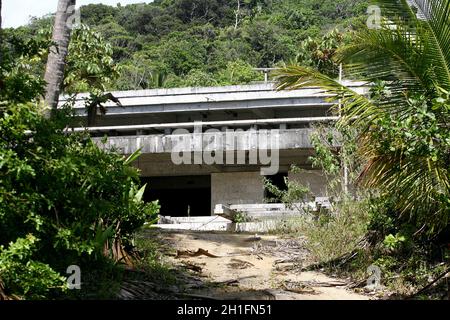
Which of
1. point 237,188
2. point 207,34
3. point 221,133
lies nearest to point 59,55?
point 221,133

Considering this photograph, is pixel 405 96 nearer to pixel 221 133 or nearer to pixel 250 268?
pixel 250 268

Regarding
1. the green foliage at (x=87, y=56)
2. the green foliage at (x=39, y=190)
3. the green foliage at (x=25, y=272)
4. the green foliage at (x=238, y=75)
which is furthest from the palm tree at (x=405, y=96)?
the green foliage at (x=238, y=75)

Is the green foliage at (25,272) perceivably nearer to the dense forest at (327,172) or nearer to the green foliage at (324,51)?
the dense forest at (327,172)

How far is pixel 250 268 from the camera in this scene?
1172 centimetres

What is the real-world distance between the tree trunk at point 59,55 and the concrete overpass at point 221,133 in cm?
1244

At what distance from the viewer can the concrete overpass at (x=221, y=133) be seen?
951 inches

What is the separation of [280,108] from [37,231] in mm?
20643

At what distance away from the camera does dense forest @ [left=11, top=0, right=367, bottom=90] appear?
158 ft

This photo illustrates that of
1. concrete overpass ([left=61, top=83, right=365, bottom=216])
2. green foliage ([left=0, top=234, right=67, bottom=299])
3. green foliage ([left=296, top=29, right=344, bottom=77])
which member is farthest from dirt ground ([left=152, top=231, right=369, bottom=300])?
green foliage ([left=296, top=29, right=344, bottom=77])

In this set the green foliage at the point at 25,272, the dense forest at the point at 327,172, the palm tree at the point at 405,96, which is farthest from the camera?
the palm tree at the point at 405,96

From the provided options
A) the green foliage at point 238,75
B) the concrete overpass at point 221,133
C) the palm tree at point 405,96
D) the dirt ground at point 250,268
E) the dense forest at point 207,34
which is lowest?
the dirt ground at point 250,268
